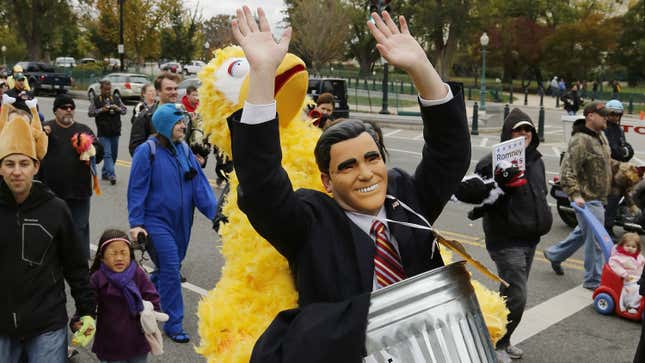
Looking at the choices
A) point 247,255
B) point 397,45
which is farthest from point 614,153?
point 397,45

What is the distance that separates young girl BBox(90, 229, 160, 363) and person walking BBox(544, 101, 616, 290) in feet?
14.1

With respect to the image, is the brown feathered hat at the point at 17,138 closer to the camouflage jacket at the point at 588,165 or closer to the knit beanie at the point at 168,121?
the knit beanie at the point at 168,121

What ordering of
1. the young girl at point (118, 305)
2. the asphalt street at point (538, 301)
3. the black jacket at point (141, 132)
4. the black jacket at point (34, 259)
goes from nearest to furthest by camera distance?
the black jacket at point (34, 259) < the young girl at point (118, 305) < the asphalt street at point (538, 301) < the black jacket at point (141, 132)

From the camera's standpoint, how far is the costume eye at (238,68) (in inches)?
123

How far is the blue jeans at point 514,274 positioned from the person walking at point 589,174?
1921mm

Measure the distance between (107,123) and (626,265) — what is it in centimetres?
862

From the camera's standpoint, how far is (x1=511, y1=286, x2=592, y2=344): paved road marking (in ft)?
18.1

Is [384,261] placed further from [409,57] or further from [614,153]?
[614,153]

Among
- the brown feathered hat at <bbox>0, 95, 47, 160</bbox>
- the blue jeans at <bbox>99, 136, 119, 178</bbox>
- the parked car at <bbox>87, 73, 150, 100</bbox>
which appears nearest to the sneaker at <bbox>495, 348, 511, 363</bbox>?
the brown feathered hat at <bbox>0, 95, 47, 160</bbox>

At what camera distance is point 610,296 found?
5.83m

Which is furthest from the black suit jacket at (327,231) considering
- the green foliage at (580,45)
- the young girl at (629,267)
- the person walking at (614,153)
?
the green foliage at (580,45)

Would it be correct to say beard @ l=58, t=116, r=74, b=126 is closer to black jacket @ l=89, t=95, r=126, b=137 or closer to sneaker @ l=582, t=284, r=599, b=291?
black jacket @ l=89, t=95, r=126, b=137

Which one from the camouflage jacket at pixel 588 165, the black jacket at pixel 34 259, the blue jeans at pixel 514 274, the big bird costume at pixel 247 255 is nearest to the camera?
the big bird costume at pixel 247 255

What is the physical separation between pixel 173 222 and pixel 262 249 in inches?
100.0
